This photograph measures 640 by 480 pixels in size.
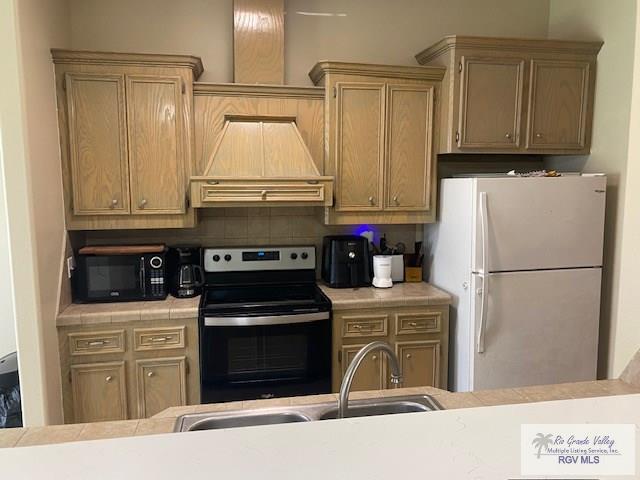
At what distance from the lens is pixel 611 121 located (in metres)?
2.94

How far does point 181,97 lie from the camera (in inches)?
108

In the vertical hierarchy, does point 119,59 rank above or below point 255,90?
above

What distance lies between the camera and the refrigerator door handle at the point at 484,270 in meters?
2.61

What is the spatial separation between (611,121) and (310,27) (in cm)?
203

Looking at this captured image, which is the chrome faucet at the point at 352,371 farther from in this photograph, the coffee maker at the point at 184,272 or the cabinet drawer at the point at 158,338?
the coffee maker at the point at 184,272

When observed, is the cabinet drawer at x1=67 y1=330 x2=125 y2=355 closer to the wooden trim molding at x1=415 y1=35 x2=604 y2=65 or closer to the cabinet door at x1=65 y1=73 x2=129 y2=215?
the cabinet door at x1=65 y1=73 x2=129 y2=215

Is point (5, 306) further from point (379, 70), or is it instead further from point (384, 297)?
point (379, 70)

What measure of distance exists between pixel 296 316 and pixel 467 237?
3.56 feet

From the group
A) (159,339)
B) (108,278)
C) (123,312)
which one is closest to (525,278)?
(159,339)

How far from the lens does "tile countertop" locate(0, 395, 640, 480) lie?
87 cm

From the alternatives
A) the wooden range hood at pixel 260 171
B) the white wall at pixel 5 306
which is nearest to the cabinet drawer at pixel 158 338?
the wooden range hood at pixel 260 171

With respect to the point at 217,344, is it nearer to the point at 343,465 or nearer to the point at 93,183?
the point at 93,183

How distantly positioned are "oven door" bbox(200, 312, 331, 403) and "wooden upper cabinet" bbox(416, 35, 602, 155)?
1477 mm

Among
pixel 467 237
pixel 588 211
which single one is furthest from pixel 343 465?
pixel 588 211
